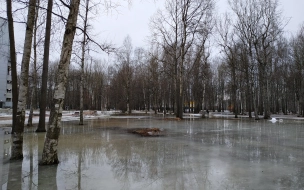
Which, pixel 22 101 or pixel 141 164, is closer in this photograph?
pixel 141 164

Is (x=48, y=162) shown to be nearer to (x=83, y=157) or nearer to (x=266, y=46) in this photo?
(x=83, y=157)

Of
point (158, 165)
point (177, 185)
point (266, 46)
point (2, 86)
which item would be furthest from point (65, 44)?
point (2, 86)

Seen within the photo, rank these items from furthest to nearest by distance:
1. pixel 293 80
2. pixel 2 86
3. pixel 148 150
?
pixel 2 86 → pixel 293 80 → pixel 148 150

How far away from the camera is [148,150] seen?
9172mm

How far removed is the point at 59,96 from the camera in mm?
6691

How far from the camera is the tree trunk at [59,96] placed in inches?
263

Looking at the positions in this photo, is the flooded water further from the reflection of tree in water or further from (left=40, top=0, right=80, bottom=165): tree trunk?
(left=40, top=0, right=80, bottom=165): tree trunk

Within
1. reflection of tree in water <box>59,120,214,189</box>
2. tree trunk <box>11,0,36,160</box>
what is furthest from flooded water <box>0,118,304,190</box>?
tree trunk <box>11,0,36,160</box>

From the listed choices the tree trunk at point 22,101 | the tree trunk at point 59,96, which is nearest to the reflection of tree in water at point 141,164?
the tree trunk at point 59,96

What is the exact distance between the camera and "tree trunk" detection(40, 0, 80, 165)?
669 centimetres

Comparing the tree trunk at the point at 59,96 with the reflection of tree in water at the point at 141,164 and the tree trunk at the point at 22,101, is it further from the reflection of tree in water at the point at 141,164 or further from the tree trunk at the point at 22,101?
the tree trunk at the point at 22,101

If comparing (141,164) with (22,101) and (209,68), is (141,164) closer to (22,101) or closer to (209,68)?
(22,101)

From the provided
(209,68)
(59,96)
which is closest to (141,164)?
(59,96)

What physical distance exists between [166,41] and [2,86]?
188 ft
